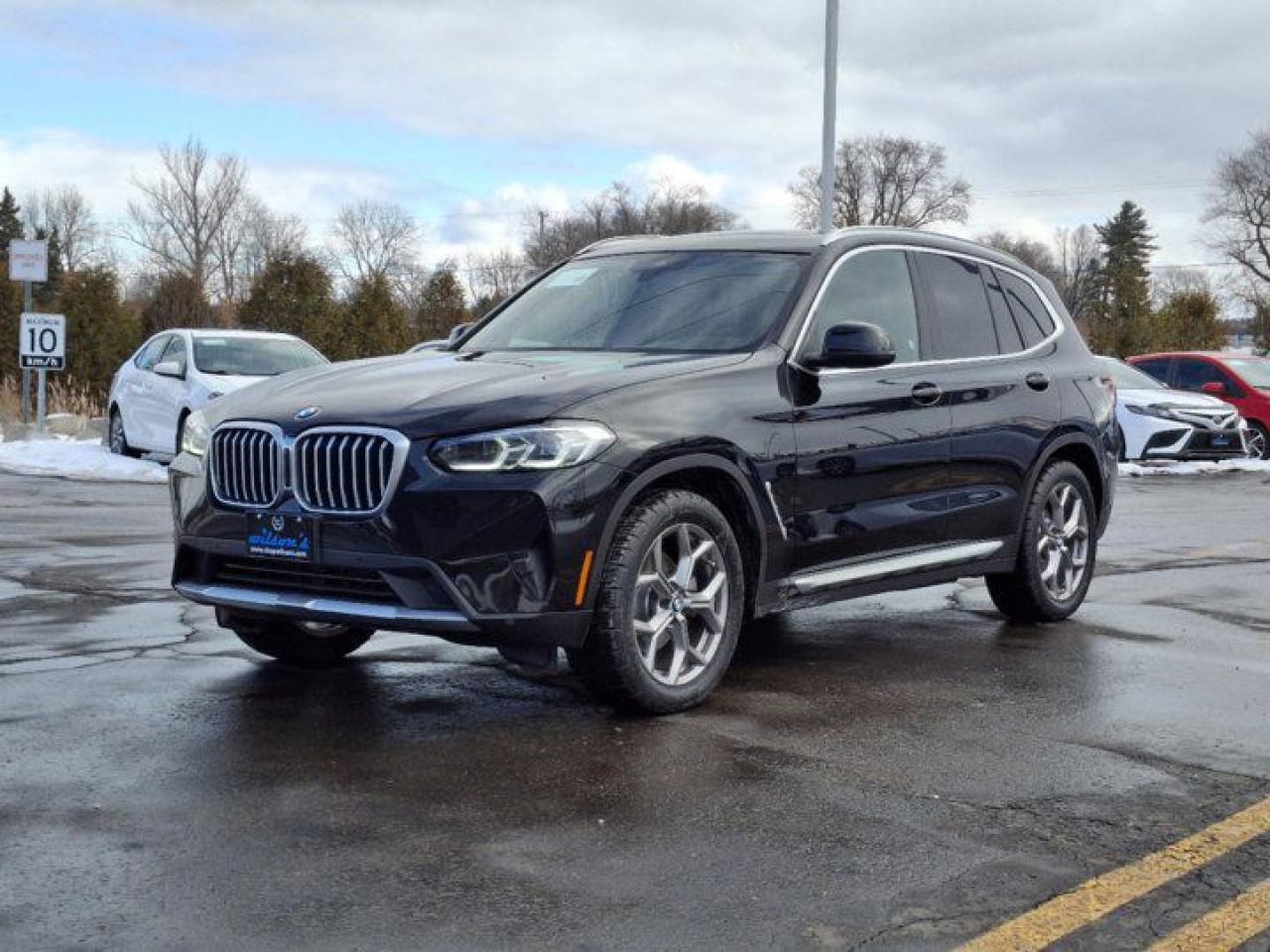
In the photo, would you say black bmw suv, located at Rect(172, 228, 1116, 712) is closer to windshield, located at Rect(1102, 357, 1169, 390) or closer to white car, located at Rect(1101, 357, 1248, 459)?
white car, located at Rect(1101, 357, 1248, 459)

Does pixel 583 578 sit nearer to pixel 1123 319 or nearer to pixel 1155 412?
pixel 1155 412

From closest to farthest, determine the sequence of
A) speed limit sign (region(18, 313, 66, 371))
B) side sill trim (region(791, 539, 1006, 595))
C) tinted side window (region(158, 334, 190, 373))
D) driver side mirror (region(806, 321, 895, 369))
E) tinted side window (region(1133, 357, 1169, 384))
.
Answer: driver side mirror (region(806, 321, 895, 369)) → side sill trim (region(791, 539, 1006, 595)) → tinted side window (region(158, 334, 190, 373)) → speed limit sign (region(18, 313, 66, 371)) → tinted side window (region(1133, 357, 1169, 384))

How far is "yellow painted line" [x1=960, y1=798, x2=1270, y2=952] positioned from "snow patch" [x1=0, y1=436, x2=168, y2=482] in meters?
13.9

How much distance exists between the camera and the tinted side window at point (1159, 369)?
77.2 feet

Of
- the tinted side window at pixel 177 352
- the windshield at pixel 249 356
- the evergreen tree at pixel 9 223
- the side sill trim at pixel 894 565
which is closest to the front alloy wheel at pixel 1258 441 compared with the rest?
the windshield at pixel 249 356

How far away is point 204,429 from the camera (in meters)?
5.80

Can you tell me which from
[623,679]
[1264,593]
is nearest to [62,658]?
[623,679]

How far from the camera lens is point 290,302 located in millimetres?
33781

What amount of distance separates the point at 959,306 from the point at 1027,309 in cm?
68

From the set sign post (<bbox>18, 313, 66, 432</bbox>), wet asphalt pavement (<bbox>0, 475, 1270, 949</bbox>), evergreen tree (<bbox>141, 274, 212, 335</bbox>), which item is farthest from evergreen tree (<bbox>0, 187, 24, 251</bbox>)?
wet asphalt pavement (<bbox>0, 475, 1270, 949</bbox>)

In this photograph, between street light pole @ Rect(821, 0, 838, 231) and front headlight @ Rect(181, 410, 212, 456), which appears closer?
front headlight @ Rect(181, 410, 212, 456)

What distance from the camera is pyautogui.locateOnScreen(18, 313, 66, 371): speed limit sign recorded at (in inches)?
816

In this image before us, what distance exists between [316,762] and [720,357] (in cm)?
213

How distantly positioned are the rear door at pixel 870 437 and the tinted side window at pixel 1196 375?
1752 cm
